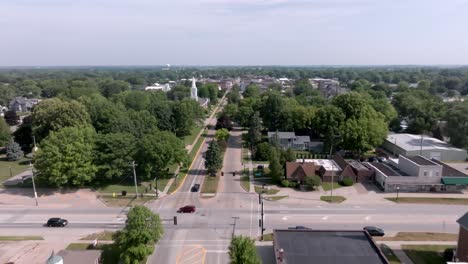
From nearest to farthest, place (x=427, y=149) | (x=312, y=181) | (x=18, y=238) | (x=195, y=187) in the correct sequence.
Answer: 1. (x=18, y=238)
2. (x=312, y=181)
3. (x=195, y=187)
4. (x=427, y=149)

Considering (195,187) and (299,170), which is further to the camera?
(299,170)

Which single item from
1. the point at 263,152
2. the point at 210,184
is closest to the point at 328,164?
the point at 263,152

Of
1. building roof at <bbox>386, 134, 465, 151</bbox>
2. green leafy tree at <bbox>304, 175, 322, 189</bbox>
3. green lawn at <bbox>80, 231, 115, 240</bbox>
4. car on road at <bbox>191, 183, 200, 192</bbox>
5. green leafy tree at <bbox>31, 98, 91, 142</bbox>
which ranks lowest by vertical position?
green lawn at <bbox>80, 231, 115, 240</bbox>

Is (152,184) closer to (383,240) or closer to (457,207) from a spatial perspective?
(383,240)

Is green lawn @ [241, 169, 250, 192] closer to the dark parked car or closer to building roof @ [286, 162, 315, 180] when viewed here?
building roof @ [286, 162, 315, 180]

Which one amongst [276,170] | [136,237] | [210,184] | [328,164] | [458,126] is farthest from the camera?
[458,126]

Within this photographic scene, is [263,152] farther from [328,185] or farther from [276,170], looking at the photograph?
[328,185]

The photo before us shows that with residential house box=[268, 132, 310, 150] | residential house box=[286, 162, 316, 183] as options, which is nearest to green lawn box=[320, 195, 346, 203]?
residential house box=[286, 162, 316, 183]

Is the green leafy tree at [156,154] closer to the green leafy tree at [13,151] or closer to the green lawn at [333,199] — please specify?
the green lawn at [333,199]
